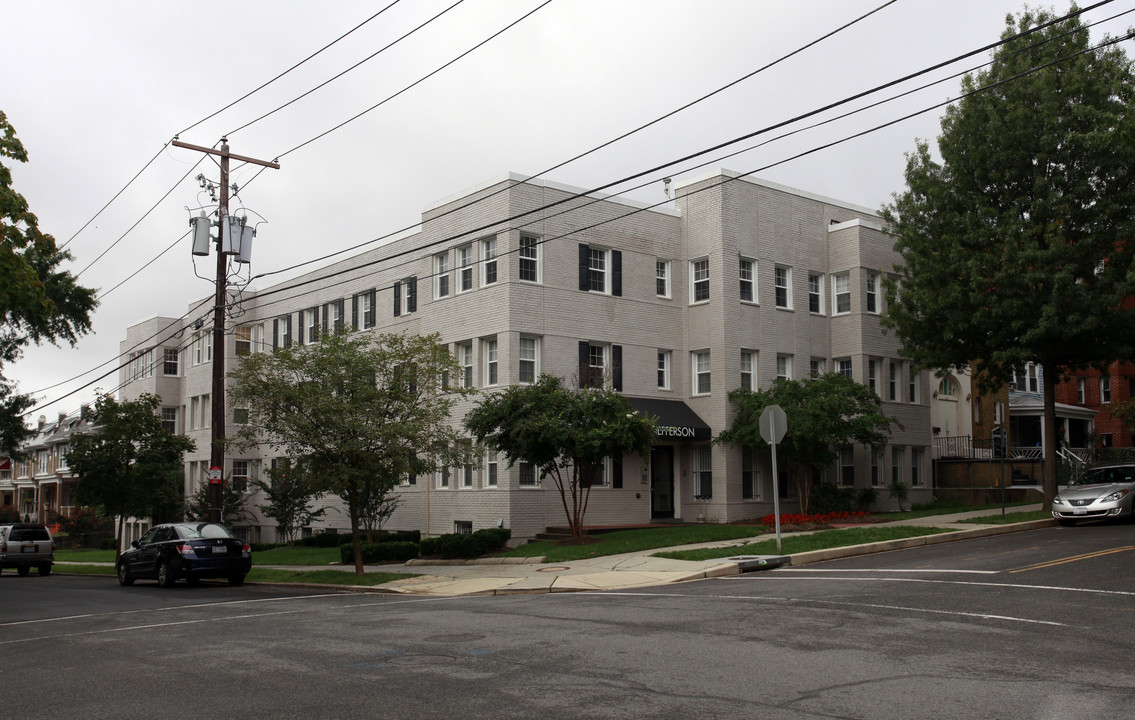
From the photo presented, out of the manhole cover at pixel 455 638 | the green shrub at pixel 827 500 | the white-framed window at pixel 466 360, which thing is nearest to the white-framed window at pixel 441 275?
the white-framed window at pixel 466 360

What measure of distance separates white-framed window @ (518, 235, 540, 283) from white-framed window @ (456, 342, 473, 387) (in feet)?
9.34

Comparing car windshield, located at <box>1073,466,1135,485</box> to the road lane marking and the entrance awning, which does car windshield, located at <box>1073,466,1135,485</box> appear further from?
the entrance awning

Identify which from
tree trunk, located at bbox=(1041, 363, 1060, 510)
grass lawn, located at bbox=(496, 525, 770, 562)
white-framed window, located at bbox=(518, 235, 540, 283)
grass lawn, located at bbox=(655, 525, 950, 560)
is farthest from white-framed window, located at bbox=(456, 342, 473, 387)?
tree trunk, located at bbox=(1041, 363, 1060, 510)

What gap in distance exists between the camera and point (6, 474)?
283 feet

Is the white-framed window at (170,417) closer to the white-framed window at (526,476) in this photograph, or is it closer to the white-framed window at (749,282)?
the white-framed window at (526,476)

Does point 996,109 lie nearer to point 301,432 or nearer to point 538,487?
point 538,487

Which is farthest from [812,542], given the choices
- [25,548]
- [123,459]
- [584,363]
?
[25,548]

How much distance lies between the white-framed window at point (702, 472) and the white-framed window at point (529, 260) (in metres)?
7.73

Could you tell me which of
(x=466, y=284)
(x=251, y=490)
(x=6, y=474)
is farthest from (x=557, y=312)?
(x=6, y=474)

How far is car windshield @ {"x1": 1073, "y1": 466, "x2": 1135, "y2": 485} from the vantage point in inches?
984

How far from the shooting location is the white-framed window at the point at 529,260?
28.9 metres

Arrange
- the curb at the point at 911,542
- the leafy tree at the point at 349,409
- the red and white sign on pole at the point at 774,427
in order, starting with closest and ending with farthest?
the red and white sign on pole at the point at 774,427
the curb at the point at 911,542
the leafy tree at the point at 349,409

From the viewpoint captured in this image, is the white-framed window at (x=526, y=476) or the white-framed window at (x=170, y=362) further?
the white-framed window at (x=170, y=362)

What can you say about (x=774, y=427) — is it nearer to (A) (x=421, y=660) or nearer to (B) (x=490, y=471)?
(A) (x=421, y=660)
